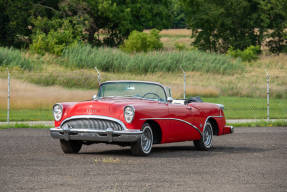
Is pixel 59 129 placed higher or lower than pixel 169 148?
higher

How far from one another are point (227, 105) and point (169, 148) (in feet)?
50.2

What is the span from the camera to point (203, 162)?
9.09 meters

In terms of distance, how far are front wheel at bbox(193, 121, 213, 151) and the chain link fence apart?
22.0 ft

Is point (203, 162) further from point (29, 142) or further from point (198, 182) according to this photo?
point (29, 142)

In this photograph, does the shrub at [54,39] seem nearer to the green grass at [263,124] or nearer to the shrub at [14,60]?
the shrub at [14,60]

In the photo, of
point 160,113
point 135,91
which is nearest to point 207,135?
point 160,113

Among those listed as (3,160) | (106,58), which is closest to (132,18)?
(106,58)

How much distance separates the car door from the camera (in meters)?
10.2

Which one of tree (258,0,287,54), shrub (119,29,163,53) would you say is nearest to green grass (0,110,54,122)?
shrub (119,29,163,53)

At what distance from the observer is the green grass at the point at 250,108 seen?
22019 mm

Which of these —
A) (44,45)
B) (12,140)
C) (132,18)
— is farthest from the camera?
(132,18)

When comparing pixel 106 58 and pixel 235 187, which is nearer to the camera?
pixel 235 187

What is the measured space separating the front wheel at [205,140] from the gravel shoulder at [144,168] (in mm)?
175

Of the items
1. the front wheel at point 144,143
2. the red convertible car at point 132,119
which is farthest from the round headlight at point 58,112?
the front wheel at point 144,143
